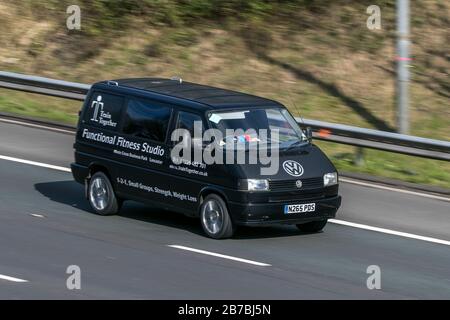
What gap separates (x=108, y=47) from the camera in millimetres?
25688

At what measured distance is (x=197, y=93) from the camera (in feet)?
49.2

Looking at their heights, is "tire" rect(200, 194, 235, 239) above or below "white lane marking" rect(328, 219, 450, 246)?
above

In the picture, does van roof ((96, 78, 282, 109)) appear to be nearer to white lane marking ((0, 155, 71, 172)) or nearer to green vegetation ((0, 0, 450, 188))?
white lane marking ((0, 155, 71, 172))

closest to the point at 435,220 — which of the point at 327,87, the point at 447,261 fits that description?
the point at 447,261

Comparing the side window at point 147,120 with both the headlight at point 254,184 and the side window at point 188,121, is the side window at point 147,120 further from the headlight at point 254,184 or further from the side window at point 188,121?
the headlight at point 254,184

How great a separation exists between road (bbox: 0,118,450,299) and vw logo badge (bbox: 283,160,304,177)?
35.6 inches

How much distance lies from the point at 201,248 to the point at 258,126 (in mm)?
1949

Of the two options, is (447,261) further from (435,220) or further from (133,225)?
(133,225)

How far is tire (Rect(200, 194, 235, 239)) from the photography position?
1392cm

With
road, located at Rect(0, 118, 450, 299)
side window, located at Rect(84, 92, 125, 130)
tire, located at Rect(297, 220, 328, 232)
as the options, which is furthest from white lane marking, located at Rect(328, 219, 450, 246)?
side window, located at Rect(84, 92, 125, 130)

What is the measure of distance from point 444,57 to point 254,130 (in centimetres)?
982

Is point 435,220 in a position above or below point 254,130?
below

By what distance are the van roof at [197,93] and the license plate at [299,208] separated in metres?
1.57

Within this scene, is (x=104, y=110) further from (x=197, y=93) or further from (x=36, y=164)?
(x=36, y=164)
